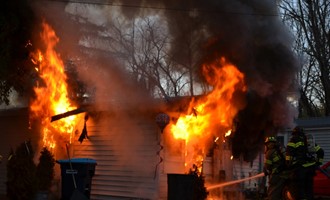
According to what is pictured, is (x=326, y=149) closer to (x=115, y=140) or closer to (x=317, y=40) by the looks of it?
(x=317, y=40)

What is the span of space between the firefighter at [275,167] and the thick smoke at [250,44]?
1902 millimetres

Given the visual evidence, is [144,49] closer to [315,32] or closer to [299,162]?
[299,162]

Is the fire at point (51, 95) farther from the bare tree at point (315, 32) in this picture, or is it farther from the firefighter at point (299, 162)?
the bare tree at point (315, 32)

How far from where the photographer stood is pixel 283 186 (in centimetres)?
997

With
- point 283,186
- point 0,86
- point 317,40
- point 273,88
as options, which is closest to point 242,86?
point 273,88

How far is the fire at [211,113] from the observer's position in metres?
11.0

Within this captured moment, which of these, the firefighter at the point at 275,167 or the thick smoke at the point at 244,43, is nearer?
the firefighter at the point at 275,167

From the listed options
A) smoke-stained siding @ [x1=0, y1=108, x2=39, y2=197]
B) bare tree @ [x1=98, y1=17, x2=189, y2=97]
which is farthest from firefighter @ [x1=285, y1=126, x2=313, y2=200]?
smoke-stained siding @ [x1=0, y1=108, x2=39, y2=197]

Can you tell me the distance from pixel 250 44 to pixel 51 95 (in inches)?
220

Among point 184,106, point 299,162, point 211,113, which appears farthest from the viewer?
point 211,113

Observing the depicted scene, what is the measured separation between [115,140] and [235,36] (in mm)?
4234

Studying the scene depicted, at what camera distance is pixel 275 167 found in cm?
974

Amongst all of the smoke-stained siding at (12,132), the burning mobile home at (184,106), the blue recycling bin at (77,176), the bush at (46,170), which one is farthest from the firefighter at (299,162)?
the smoke-stained siding at (12,132)

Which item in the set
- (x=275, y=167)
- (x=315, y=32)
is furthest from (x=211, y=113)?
(x=315, y=32)
